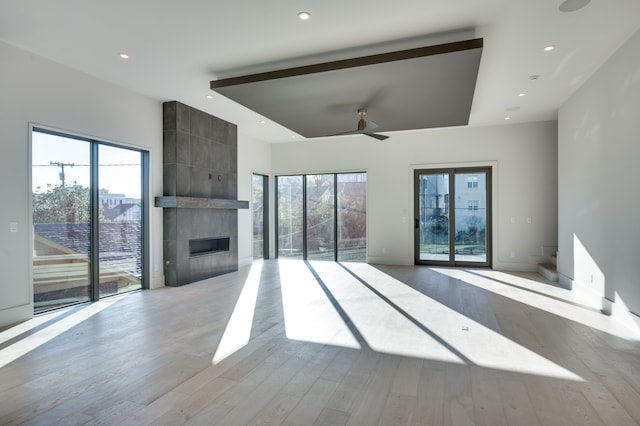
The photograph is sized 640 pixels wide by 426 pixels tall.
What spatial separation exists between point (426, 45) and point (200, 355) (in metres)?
4.00

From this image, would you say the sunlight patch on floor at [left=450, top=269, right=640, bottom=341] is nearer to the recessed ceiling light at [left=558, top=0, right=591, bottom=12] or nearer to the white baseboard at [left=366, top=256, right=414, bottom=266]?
the white baseboard at [left=366, top=256, right=414, bottom=266]

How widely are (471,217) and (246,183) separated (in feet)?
17.6

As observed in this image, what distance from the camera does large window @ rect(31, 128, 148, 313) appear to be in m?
4.59

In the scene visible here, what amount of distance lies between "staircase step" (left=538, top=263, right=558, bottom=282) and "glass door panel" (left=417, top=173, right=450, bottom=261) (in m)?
1.86

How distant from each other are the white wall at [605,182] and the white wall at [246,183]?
6.49 m

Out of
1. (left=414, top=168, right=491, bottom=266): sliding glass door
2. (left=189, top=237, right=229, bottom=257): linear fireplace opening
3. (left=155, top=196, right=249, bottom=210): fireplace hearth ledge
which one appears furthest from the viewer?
(left=414, top=168, right=491, bottom=266): sliding glass door

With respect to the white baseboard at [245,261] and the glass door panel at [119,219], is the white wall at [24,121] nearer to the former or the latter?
the glass door panel at [119,219]

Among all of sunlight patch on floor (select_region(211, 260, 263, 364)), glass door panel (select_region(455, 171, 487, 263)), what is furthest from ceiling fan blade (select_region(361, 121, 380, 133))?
glass door panel (select_region(455, 171, 487, 263))

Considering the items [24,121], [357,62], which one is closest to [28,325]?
[24,121]

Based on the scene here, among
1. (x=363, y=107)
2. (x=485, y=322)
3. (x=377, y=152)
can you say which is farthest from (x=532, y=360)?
(x=377, y=152)

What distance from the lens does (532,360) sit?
10.2 ft

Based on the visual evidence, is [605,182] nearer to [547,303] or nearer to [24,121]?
[547,303]

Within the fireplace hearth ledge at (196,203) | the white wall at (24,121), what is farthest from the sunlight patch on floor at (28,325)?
the fireplace hearth ledge at (196,203)

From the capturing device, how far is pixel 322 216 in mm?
9359
